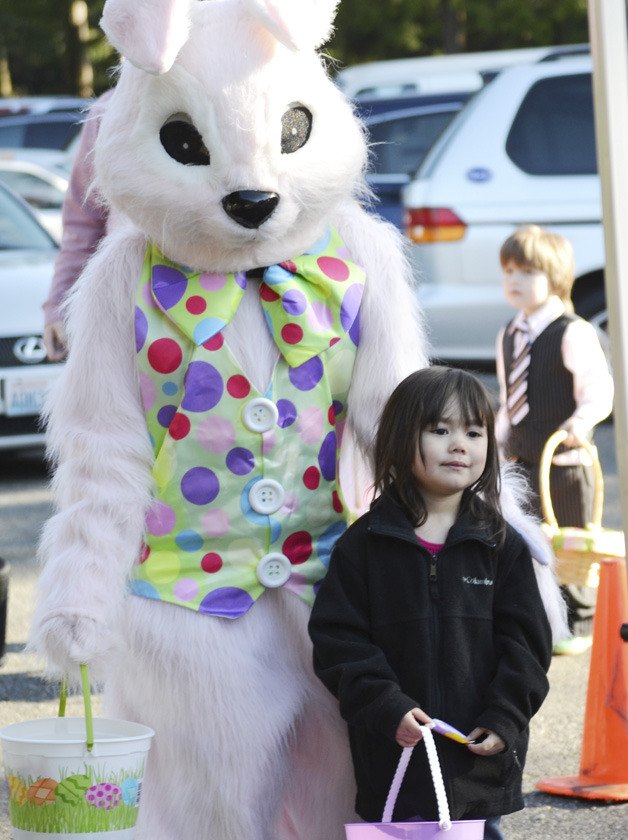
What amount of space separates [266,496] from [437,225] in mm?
6913

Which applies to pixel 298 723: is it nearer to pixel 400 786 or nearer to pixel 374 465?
pixel 400 786

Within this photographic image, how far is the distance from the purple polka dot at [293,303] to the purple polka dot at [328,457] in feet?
0.88

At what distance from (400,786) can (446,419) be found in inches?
28.7

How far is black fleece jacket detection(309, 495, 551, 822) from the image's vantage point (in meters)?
3.19

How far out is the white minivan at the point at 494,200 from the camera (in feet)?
33.0

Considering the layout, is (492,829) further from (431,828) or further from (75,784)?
(75,784)

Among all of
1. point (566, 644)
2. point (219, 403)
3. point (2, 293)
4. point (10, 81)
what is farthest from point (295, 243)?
point (10, 81)

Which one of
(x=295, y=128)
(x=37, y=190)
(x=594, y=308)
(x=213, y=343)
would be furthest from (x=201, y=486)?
(x=37, y=190)

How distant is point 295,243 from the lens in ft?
11.3

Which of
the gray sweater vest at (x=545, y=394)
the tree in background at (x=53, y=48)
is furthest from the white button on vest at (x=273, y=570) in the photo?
the tree in background at (x=53, y=48)

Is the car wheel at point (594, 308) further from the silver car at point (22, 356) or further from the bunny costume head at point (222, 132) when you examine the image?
the bunny costume head at point (222, 132)

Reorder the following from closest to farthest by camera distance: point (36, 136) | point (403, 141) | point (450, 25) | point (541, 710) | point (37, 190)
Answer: point (541, 710) → point (403, 141) → point (37, 190) → point (36, 136) → point (450, 25)

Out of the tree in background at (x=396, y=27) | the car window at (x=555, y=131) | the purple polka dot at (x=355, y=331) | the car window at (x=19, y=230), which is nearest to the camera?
the purple polka dot at (x=355, y=331)

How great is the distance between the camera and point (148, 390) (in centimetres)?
341
